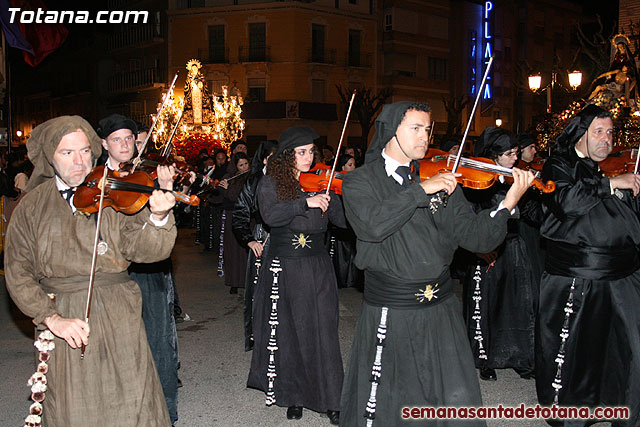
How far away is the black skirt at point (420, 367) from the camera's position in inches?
142

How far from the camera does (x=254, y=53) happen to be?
3972 centimetres

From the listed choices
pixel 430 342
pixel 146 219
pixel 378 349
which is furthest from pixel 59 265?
pixel 430 342

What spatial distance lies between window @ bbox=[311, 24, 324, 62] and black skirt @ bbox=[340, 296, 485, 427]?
1470 inches

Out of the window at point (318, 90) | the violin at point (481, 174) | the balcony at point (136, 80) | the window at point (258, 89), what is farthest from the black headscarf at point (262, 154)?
the balcony at point (136, 80)

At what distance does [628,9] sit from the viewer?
48.2 ft

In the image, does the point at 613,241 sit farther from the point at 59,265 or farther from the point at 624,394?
the point at 59,265

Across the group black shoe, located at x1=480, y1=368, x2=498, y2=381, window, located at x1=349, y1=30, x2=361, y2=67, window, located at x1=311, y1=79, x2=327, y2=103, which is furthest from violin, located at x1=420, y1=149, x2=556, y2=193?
window, located at x1=349, y1=30, x2=361, y2=67

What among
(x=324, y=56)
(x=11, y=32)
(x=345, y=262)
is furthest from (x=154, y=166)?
(x=324, y=56)

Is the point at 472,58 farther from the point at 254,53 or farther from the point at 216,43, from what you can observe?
the point at 216,43

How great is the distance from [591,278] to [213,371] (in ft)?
12.4

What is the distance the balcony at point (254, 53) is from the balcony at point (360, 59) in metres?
5.48

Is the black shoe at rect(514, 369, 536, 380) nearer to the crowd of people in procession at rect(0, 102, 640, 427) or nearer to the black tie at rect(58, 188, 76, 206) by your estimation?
the crowd of people in procession at rect(0, 102, 640, 427)

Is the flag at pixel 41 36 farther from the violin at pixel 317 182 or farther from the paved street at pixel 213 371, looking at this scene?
the violin at pixel 317 182

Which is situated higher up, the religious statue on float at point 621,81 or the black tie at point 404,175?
the religious statue on float at point 621,81
